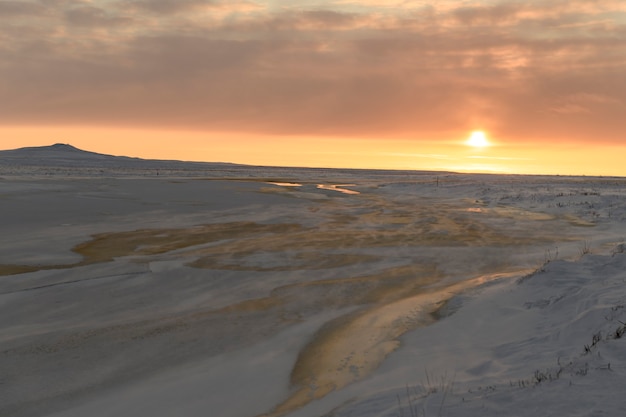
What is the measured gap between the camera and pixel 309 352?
7.20 meters

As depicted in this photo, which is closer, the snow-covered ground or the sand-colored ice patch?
the snow-covered ground

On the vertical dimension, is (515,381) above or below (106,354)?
above

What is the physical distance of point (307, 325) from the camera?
8.31 metres

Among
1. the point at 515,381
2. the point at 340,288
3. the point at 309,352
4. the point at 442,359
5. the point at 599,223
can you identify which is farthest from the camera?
the point at 599,223

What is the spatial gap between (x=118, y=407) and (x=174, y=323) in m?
2.67

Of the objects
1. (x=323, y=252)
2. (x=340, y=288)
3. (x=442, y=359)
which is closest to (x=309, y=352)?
(x=442, y=359)

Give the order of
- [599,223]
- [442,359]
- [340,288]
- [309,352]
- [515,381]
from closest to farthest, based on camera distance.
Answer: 1. [515,381]
2. [442,359]
3. [309,352]
4. [340,288]
5. [599,223]

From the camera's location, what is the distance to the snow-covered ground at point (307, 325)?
545 cm

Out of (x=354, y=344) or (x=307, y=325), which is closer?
(x=354, y=344)

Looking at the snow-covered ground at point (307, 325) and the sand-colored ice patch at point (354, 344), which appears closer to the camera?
the snow-covered ground at point (307, 325)

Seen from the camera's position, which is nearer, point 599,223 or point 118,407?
point 118,407

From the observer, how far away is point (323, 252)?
14.6 m

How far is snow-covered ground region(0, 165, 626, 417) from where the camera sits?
5.45 metres

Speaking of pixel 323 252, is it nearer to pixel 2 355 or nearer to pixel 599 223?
pixel 2 355
